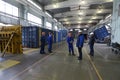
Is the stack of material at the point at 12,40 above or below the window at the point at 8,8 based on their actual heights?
below

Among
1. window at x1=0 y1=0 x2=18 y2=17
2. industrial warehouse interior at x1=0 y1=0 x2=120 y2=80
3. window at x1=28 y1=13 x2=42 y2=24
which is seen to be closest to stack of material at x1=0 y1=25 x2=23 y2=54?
industrial warehouse interior at x1=0 y1=0 x2=120 y2=80

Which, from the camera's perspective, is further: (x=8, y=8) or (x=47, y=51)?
(x=8, y=8)

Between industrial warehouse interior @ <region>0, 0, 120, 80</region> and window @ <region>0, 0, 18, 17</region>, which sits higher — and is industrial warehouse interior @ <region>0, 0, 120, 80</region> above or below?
below

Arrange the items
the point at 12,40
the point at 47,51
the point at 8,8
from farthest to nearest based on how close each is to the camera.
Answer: the point at 8,8 → the point at 47,51 → the point at 12,40

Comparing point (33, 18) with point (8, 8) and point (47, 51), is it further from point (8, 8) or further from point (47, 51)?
point (47, 51)

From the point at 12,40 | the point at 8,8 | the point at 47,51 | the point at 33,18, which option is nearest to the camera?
the point at 12,40

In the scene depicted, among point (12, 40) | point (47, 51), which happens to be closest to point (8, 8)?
point (12, 40)

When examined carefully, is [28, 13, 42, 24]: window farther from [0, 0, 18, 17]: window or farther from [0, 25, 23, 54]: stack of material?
[0, 25, 23, 54]: stack of material

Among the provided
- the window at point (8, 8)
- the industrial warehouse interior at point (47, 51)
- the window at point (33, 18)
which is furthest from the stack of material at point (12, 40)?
the window at point (33, 18)

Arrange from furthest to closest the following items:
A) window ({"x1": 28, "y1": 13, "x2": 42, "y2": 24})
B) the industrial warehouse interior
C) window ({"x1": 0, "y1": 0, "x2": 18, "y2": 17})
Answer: window ({"x1": 28, "y1": 13, "x2": 42, "y2": 24})
window ({"x1": 0, "y1": 0, "x2": 18, "y2": 17})
the industrial warehouse interior

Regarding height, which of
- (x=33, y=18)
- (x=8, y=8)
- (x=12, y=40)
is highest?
(x=8, y=8)

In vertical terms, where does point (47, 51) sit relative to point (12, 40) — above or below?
below

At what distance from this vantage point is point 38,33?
18.0 metres

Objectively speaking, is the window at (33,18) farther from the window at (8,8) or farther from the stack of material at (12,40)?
the stack of material at (12,40)
